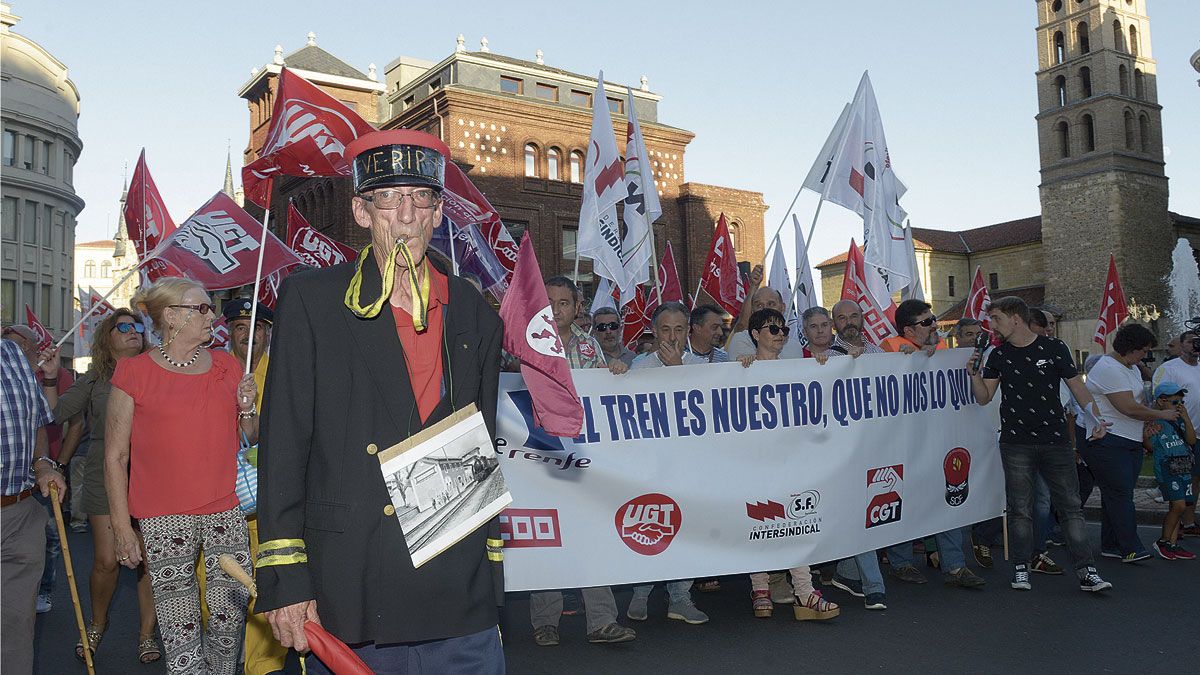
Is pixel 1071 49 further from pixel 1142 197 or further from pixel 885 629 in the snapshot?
pixel 885 629

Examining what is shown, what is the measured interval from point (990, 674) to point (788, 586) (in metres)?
1.92

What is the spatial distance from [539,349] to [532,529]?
1537 mm

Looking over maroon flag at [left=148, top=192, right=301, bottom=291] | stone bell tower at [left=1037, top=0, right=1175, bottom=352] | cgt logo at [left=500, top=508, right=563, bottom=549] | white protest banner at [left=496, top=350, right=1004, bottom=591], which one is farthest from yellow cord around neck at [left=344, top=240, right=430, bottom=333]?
stone bell tower at [left=1037, top=0, right=1175, bottom=352]

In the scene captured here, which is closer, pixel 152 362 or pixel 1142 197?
pixel 152 362

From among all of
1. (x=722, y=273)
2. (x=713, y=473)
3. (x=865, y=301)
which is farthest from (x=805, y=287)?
(x=713, y=473)

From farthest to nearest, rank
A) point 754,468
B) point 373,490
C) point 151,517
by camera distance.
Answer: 1. point 754,468
2. point 151,517
3. point 373,490

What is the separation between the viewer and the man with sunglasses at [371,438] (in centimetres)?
229

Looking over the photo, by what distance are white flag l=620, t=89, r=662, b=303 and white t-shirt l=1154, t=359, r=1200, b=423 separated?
501cm

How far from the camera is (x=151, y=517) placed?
430 centimetres

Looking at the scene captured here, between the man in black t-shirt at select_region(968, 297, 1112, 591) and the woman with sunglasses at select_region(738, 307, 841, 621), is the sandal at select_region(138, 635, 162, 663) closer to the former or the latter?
the woman with sunglasses at select_region(738, 307, 841, 621)

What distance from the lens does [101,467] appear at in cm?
606

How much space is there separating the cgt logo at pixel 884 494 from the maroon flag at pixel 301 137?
13.9ft

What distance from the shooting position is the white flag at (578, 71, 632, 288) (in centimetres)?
948

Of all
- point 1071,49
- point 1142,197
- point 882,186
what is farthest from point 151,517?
point 1071,49
